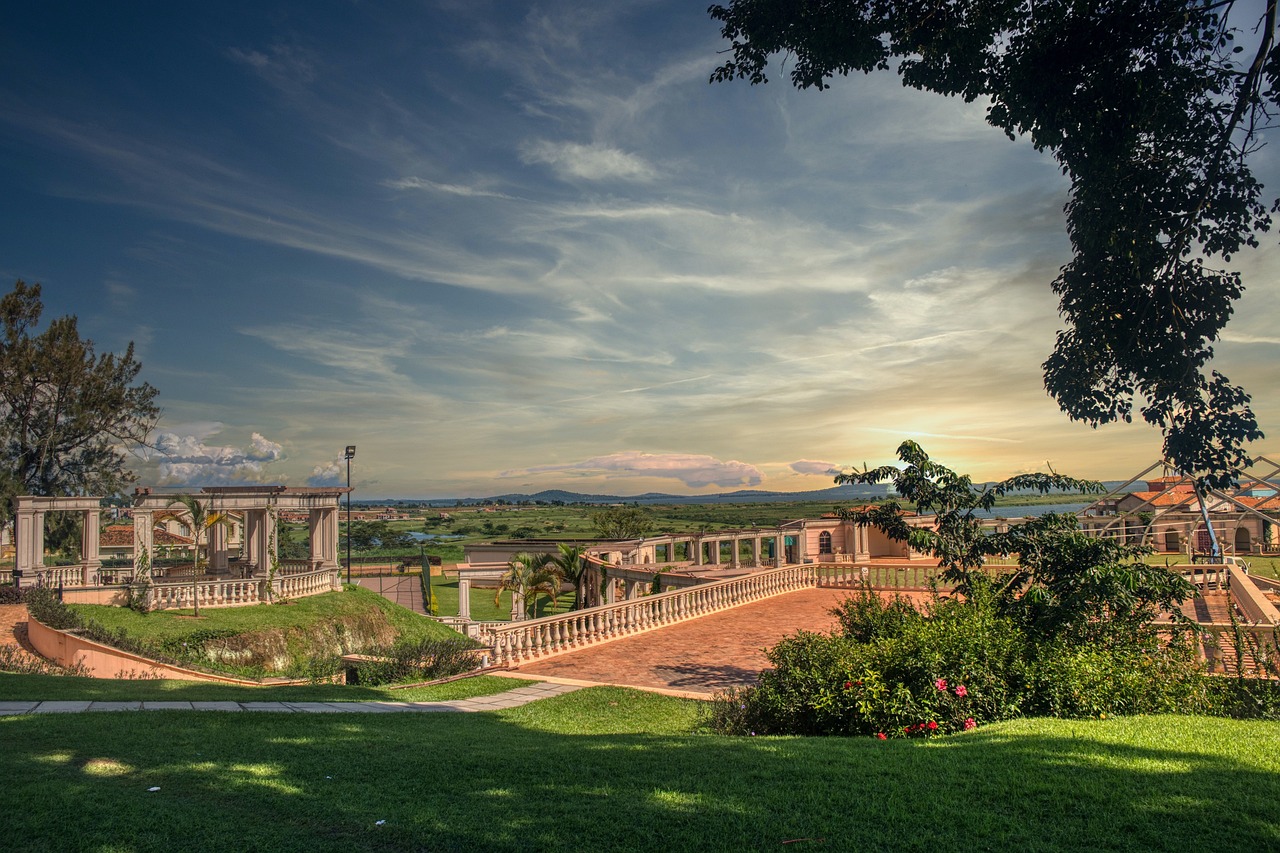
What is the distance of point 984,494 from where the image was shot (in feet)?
38.7

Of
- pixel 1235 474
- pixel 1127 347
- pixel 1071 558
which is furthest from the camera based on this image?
pixel 1071 558

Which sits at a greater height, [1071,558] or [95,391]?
[95,391]

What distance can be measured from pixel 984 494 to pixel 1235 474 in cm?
381

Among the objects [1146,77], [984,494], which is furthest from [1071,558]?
[1146,77]

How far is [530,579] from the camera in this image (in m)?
35.8

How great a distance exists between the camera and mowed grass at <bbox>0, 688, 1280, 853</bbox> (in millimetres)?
4359

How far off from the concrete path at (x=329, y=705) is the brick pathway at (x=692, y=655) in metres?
1.35

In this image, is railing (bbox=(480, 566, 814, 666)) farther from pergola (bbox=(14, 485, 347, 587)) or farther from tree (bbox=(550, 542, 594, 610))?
tree (bbox=(550, 542, 594, 610))

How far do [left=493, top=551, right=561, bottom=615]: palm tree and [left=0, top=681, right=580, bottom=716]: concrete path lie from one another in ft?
67.6

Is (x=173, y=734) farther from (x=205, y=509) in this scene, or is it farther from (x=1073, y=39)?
(x=205, y=509)

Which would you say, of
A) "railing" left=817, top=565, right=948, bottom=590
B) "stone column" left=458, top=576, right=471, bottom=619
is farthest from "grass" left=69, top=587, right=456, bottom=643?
"railing" left=817, top=565, right=948, bottom=590

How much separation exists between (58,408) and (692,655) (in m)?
34.6

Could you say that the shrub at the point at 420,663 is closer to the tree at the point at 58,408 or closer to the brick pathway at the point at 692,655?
the brick pathway at the point at 692,655

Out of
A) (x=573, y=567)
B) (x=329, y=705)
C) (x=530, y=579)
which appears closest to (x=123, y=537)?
(x=530, y=579)
